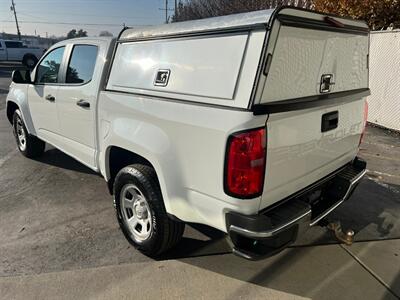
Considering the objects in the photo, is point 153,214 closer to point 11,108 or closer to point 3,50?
point 11,108

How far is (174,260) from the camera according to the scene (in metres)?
3.28

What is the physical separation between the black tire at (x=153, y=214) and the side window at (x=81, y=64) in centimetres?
124

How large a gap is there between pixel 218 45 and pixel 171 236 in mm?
1643

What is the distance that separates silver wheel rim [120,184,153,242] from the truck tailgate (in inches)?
48.2

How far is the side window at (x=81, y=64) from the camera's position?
3.80 m

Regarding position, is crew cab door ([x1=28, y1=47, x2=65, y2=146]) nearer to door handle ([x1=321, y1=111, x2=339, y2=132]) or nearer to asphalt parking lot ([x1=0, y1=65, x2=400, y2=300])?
asphalt parking lot ([x1=0, y1=65, x2=400, y2=300])

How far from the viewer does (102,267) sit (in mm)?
3178

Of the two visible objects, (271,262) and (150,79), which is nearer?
(150,79)

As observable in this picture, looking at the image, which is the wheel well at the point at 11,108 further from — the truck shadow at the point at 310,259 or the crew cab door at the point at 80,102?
the truck shadow at the point at 310,259

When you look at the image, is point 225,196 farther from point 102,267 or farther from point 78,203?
point 78,203

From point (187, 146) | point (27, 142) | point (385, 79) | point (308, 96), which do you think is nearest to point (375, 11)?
point (385, 79)

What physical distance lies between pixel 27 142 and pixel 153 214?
3670 mm

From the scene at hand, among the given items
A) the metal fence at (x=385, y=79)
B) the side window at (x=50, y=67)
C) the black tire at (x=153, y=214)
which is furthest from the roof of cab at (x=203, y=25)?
the metal fence at (x=385, y=79)

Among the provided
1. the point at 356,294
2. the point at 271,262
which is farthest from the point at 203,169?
the point at 356,294
